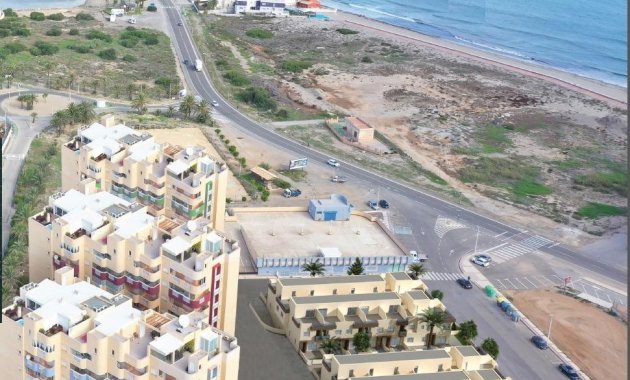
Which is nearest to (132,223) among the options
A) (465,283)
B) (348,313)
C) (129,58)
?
(348,313)

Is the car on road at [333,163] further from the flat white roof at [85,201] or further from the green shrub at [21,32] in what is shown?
the green shrub at [21,32]

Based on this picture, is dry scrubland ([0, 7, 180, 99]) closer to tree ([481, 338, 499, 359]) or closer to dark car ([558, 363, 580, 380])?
tree ([481, 338, 499, 359])

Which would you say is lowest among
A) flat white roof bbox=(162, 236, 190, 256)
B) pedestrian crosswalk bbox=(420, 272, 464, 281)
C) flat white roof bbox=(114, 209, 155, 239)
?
pedestrian crosswalk bbox=(420, 272, 464, 281)

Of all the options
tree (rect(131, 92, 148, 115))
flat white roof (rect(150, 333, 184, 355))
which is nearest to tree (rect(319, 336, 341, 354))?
flat white roof (rect(150, 333, 184, 355))

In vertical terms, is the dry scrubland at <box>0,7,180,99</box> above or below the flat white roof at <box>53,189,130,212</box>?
below

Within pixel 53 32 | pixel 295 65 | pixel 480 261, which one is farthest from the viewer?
pixel 295 65

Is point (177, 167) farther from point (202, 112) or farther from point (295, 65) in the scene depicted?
point (295, 65)

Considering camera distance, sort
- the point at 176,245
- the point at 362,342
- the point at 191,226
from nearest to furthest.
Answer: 1. the point at 176,245
2. the point at 191,226
3. the point at 362,342
